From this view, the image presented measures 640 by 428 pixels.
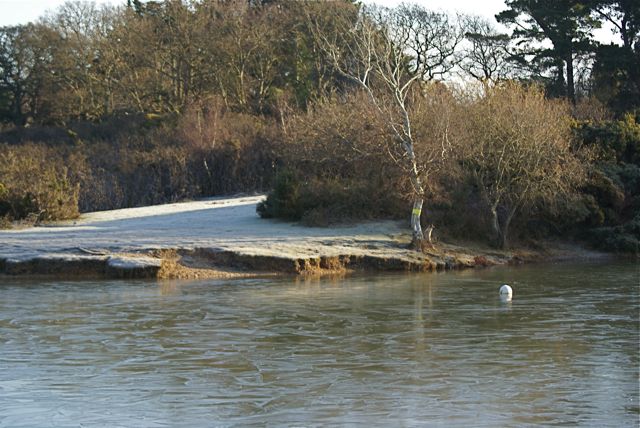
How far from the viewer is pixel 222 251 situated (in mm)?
27375

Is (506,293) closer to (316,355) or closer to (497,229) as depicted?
(316,355)

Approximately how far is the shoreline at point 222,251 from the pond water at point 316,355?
62.6 inches

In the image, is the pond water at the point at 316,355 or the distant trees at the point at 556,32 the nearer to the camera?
the pond water at the point at 316,355

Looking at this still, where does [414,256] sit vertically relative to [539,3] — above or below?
below

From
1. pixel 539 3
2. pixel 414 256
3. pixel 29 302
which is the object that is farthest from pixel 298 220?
pixel 539 3

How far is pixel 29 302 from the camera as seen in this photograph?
68.9ft

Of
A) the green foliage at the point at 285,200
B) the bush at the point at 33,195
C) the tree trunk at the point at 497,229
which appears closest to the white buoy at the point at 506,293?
the tree trunk at the point at 497,229

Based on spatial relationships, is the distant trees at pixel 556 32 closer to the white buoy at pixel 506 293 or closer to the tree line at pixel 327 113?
the tree line at pixel 327 113

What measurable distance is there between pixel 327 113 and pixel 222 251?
10273 mm

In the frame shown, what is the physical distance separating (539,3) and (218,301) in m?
41.6

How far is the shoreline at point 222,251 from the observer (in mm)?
26078

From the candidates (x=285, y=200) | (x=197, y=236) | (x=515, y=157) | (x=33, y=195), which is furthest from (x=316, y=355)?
(x=33, y=195)

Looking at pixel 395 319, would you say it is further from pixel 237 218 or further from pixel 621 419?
pixel 237 218

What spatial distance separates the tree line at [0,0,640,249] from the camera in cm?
3238
